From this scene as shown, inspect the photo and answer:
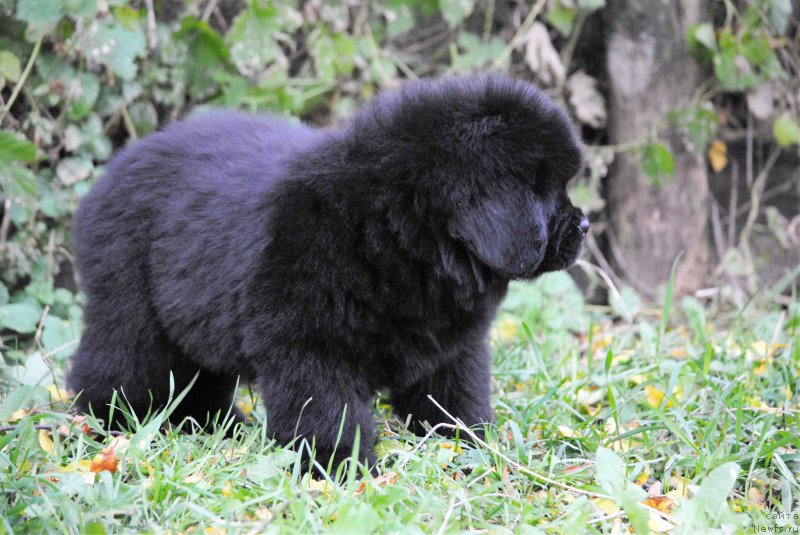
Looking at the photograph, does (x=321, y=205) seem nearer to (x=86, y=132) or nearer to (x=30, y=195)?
(x=30, y=195)

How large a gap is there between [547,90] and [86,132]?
2.51m

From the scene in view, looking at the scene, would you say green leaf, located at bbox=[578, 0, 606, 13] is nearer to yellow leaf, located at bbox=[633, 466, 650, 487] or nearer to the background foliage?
the background foliage

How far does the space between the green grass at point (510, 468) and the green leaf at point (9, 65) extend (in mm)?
1392

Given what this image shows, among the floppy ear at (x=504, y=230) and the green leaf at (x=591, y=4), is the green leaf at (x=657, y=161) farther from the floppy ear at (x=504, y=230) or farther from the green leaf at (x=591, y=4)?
the floppy ear at (x=504, y=230)

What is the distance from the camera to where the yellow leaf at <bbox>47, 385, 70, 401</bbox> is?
126 inches

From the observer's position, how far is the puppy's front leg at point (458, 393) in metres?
2.72

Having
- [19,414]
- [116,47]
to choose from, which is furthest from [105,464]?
[116,47]

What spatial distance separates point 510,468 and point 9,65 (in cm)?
286

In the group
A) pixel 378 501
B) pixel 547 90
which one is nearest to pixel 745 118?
pixel 547 90

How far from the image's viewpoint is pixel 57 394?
3217mm

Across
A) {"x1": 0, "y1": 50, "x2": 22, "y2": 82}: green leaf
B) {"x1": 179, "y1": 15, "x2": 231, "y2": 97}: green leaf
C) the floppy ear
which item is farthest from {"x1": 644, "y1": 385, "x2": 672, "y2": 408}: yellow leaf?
{"x1": 0, "y1": 50, "x2": 22, "y2": 82}: green leaf

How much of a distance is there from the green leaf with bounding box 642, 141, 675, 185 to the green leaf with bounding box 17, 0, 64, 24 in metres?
2.94

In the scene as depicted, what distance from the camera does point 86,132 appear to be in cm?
409

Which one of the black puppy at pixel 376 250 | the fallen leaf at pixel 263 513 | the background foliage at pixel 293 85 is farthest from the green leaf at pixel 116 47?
the fallen leaf at pixel 263 513
